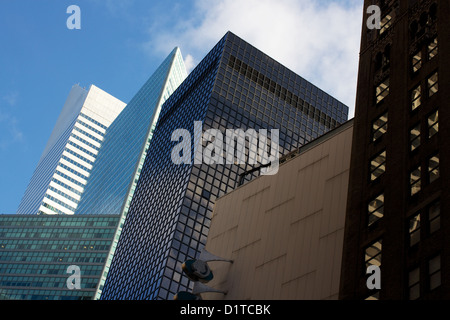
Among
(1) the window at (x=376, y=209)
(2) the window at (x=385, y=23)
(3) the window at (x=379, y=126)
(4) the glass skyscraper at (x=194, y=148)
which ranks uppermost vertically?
(4) the glass skyscraper at (x=194, y=148)

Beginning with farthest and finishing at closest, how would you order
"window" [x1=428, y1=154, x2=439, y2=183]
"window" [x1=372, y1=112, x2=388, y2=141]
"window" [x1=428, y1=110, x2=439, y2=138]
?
"window" [x1=372, y1=112, x2=388, y2=141], "window" [x1=428, y1=110, x2=439, y2=138], "window" [x1=428, y1=154, x2=439, y2=183]

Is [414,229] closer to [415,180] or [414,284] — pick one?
[415,180]

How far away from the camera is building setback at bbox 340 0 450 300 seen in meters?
35.6

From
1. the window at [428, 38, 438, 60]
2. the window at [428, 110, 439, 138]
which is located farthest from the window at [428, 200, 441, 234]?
the window at [428, 38, 438, 60]

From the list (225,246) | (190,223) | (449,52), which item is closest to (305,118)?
(190,223)

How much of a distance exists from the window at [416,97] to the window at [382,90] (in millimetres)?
3361

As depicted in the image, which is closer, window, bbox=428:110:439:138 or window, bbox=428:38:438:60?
window, bbox=428:110:439:138

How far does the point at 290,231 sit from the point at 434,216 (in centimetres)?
1567

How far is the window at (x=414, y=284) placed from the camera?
34312 mm

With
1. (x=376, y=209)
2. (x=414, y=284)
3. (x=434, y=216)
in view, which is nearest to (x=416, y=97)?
(x=376, y=209)

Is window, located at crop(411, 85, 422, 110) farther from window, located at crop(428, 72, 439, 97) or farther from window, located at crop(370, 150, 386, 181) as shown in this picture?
window, located at crop(370, 150, 386, 181)

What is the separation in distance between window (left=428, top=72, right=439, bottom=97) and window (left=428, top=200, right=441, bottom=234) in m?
8.98

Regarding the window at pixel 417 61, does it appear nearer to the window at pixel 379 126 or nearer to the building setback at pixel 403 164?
the building setback at pixel 403 164

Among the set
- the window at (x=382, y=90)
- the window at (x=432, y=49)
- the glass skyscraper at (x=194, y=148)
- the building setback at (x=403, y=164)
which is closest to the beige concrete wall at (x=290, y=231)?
the building setback at (x=403, y=164)
